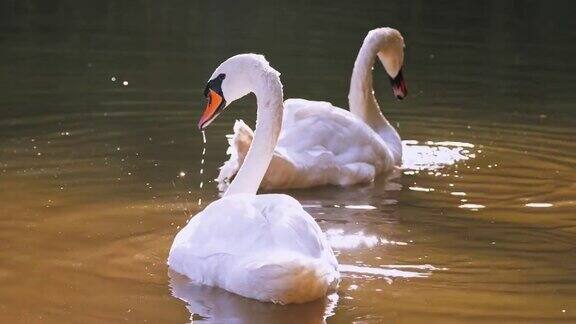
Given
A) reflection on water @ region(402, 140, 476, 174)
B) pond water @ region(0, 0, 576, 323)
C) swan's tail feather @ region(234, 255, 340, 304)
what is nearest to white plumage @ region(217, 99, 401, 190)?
pond water @ region(0, 0, 576, 323)

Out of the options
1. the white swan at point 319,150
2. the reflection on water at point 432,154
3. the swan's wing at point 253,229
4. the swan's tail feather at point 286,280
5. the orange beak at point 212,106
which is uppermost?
the orange beak at point 212,106

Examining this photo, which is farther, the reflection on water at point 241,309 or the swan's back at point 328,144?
the swan's back at point 328,144

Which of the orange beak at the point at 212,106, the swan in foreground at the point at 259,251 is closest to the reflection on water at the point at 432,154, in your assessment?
the orange beak at the point at 212,106

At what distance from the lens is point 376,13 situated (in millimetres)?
23438

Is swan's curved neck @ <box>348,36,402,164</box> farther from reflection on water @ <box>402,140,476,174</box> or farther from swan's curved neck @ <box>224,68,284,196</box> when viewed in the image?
swan's curved neck @ <box>224,68,284,196</box>

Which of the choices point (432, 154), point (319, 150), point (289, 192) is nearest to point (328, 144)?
point (319, 150)

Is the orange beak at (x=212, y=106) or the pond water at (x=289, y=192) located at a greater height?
the orange beak at (x=212, y=106)

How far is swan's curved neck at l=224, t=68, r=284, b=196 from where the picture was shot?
7.25 m

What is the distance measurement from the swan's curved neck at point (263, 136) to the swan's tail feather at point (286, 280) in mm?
1252

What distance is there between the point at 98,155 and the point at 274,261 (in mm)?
4261

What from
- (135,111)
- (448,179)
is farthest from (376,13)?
(448,179)

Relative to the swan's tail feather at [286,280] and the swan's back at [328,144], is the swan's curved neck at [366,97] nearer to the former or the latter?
the swan's back at [328,144]

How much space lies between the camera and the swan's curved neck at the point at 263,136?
7.25m

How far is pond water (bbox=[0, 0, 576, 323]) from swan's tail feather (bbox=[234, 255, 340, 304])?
0.26 feet
